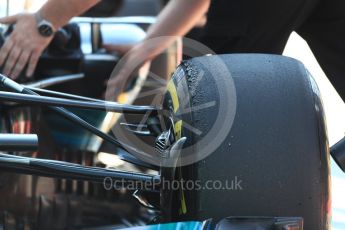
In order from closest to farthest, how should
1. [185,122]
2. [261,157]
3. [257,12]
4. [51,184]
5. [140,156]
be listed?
[261,157]
[185,122]
[140,156]
[257,12]
[51,184]

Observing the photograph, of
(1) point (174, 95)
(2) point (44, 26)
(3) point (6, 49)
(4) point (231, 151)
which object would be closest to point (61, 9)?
(2) point (44, 26)

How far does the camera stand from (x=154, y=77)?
10.5 feet

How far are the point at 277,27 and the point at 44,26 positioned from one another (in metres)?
0.84

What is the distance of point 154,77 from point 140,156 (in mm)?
1372

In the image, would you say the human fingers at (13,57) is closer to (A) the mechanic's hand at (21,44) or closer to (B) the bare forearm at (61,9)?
(A) the mechanic's hand at (21,44)

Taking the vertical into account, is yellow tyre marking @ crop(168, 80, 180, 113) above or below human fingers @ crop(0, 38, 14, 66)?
below

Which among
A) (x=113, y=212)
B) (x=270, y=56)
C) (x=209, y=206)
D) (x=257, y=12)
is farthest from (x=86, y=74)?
(x=209, y=206)

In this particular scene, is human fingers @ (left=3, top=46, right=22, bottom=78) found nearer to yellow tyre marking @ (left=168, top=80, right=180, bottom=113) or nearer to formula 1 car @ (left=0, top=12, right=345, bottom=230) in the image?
formula 1 car @ (left=0, top=12, right=345, bottom=230)

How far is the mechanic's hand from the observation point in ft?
7.30

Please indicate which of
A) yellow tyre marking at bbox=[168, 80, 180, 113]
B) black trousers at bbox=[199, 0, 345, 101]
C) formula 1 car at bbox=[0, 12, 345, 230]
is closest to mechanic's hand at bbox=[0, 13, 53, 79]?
formula 1 car at bbox=[0, 12, 345, 230]

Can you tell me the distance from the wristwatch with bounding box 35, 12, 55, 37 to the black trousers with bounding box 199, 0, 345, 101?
659mm

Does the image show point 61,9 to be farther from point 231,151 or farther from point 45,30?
point 231,151

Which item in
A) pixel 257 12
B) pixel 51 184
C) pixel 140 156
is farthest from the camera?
pixel 51 184

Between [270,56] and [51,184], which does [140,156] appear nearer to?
[270,56]
